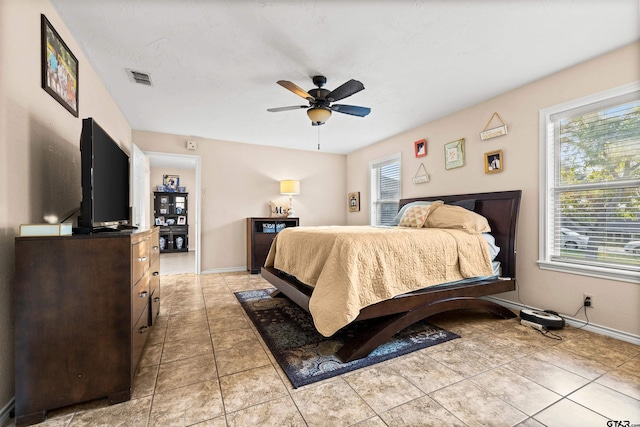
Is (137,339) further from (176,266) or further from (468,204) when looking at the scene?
(176,266)

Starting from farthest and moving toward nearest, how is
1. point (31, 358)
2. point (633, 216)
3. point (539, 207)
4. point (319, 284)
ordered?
point (539, 207) → point (633, 216) → point (319, 284) → point (31, 358)

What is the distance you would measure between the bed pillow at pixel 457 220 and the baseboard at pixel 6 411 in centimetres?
330

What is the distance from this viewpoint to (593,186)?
7.75 feet

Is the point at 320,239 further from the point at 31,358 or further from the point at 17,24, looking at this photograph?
the point at 17,24

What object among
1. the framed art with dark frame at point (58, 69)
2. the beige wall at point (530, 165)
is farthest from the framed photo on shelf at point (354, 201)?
the framed art with dark frame at point (58, 69)

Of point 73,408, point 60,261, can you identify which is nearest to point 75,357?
point 73,408

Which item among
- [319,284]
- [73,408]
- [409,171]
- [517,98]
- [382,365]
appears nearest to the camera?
[73,408]

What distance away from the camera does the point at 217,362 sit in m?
1.84

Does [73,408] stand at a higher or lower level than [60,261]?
lower

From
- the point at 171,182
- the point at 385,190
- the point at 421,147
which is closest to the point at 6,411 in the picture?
the point at 421,147

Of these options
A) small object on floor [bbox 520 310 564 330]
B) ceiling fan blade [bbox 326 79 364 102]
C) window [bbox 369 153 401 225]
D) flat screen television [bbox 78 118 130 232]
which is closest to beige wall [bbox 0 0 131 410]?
flat screen television [bbox 78 118 130 232]

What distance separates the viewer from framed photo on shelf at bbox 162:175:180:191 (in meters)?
7.75

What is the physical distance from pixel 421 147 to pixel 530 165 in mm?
1507

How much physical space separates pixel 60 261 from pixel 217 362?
1.10m
